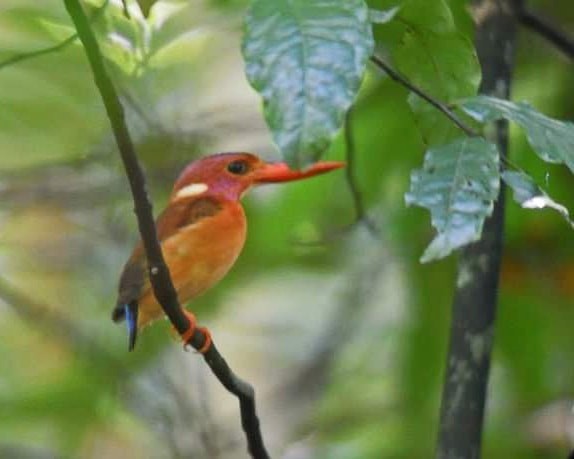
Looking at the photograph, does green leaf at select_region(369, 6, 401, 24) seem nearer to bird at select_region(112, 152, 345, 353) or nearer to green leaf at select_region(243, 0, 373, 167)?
green leaf at select_region(243, 0, 373, 167)

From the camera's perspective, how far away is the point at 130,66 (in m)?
1.42

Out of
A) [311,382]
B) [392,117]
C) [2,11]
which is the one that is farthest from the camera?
[311,382]

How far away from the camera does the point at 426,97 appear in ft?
3.66

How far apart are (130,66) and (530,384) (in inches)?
42.3

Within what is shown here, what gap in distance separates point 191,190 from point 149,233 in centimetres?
33

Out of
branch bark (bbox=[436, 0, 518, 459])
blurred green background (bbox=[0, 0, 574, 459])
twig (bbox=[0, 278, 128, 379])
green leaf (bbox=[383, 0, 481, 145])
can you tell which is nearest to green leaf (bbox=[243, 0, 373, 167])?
green leaf (bbox=[383, 0, 481, 145])

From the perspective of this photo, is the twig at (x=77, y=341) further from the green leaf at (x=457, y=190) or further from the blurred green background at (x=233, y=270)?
the green leaf at (x=457, y=190)

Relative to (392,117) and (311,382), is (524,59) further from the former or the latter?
(311,382)

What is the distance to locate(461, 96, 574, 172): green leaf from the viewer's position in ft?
3.49

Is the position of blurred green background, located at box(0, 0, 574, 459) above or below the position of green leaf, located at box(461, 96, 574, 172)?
below

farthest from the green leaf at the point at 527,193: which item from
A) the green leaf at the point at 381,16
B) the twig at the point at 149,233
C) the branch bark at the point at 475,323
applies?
the branch bark at the point at 475,323

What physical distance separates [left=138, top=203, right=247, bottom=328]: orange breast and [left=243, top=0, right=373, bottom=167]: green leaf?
11.5 inches

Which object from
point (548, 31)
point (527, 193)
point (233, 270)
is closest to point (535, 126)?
point (527, 193)

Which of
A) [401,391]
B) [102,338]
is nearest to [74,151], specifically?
[102,338]
